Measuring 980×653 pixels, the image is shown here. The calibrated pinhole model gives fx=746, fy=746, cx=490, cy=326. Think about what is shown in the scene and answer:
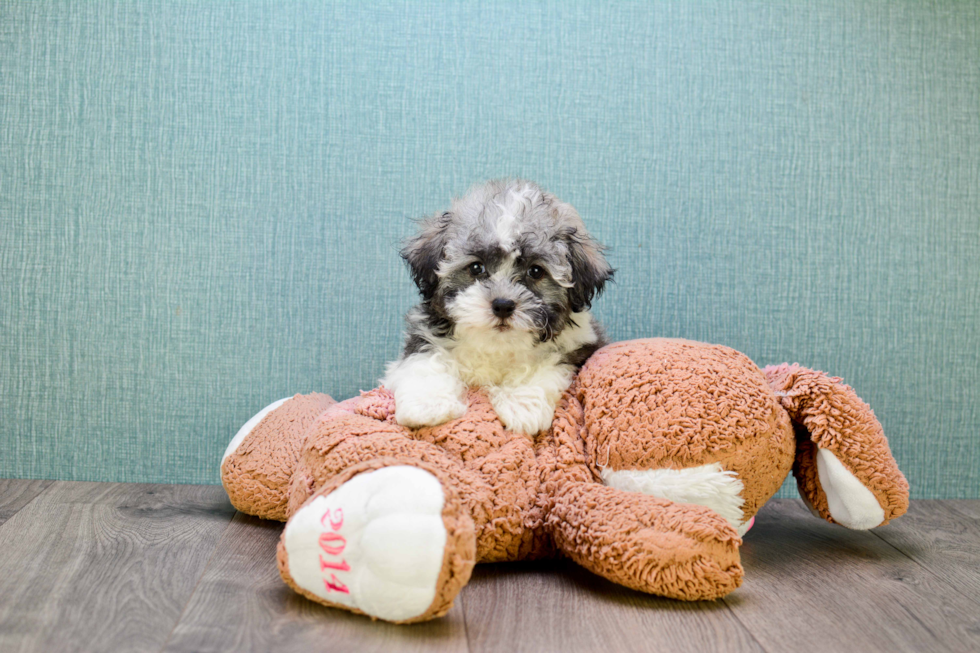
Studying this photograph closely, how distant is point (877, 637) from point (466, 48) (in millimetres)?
1928

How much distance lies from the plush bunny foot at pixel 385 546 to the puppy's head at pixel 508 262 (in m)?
0.47

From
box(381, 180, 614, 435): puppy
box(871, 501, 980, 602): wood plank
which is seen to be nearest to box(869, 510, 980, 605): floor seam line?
box(871, 501, 980, 602): wood plank

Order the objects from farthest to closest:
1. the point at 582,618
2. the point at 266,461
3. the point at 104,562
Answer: the point at 266,461 → the point at 104,562 → the point at 582,618

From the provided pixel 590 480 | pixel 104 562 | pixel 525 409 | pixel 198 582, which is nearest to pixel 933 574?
pixel 590 480

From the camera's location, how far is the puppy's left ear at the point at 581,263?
5.94 ft

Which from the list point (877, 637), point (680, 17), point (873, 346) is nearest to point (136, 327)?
point (680, 17)

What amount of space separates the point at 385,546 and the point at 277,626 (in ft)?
0.93

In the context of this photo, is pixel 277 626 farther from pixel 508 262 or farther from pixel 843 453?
pixel 843 453

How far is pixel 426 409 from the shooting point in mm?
1714

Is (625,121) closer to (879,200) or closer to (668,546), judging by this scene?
(879,200)

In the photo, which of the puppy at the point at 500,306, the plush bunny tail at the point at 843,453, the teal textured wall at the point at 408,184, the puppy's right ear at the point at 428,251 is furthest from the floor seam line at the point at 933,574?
the puppy's right ear at the point at 428,251

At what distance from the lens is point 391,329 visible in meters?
2.40

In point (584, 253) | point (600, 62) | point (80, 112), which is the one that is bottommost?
point (584, 253)

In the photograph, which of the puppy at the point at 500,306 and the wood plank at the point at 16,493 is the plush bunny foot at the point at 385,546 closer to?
the puppy at the point at 500,306
